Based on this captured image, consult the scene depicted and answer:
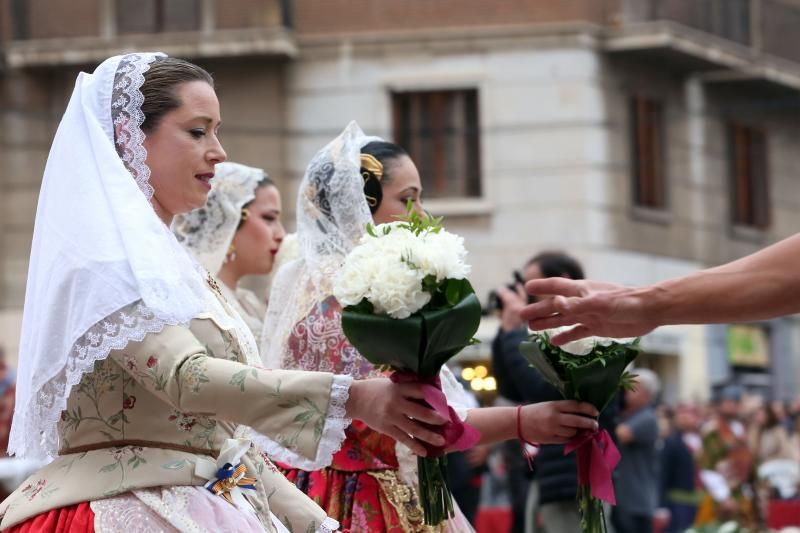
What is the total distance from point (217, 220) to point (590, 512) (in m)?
2.39

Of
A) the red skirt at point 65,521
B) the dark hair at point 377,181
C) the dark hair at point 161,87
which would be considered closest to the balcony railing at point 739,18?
the dark hair at point 377,181

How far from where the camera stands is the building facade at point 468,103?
18.4 m

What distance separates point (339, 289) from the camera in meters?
3.63

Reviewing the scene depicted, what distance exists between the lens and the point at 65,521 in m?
3.41

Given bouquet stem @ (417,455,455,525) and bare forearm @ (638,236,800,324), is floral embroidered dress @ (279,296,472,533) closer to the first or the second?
bouquet stem @ (417,455,455,525)

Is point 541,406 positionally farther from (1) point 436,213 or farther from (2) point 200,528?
(1) point 436,213

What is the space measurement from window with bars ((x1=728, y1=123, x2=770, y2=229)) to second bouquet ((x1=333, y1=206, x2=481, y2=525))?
707 inches

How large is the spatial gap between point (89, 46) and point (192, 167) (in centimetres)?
1578

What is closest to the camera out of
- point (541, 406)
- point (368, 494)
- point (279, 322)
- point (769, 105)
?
point (541, 406)

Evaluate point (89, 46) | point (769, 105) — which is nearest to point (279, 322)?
point (89, 46)

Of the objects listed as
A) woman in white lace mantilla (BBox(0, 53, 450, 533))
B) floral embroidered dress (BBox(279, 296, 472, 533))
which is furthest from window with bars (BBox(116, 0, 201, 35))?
woman in white lace mantilla (BBox(0, 53, 450, 533))

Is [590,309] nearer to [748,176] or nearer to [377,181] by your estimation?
[377,181]

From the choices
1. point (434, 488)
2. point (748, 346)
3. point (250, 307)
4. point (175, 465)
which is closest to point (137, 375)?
point (175, 465)

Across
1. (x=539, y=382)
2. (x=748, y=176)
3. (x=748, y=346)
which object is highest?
(x=748, y=176)
